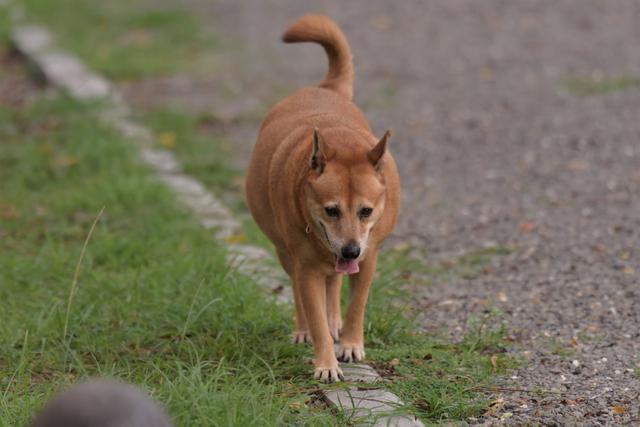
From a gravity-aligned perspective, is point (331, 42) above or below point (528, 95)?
above

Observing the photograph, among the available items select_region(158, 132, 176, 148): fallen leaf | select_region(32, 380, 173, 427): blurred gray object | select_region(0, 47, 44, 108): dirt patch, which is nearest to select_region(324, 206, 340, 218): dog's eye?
select_region(32, 380, 173, 427): blurred gray object

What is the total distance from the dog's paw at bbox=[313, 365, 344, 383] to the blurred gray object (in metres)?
1.66

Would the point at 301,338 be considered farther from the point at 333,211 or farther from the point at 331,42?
the point at 331,42

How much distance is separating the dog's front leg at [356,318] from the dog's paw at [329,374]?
20 cm

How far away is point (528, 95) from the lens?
876 centimetres

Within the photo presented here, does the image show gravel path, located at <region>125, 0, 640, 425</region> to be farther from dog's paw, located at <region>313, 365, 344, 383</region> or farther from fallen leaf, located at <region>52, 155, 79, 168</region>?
fallen leaf, located at <region>52, 155, 79, 168</region>

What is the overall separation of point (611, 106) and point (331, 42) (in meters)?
3.45

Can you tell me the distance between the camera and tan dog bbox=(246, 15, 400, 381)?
425 cm

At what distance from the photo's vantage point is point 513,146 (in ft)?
25.3

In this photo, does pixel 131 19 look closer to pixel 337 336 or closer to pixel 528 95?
pixel 528 95

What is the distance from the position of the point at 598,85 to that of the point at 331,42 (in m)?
3.94

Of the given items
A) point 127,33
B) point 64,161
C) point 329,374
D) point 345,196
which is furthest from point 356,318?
point 127,33

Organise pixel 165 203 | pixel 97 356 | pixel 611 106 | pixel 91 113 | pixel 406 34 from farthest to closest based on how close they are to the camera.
→ pixel 406 34, pixel 91 113, pixel 611 106, pixel 165 203, pixel 97 356

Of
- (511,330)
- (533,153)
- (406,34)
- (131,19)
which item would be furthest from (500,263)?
(131,19)
